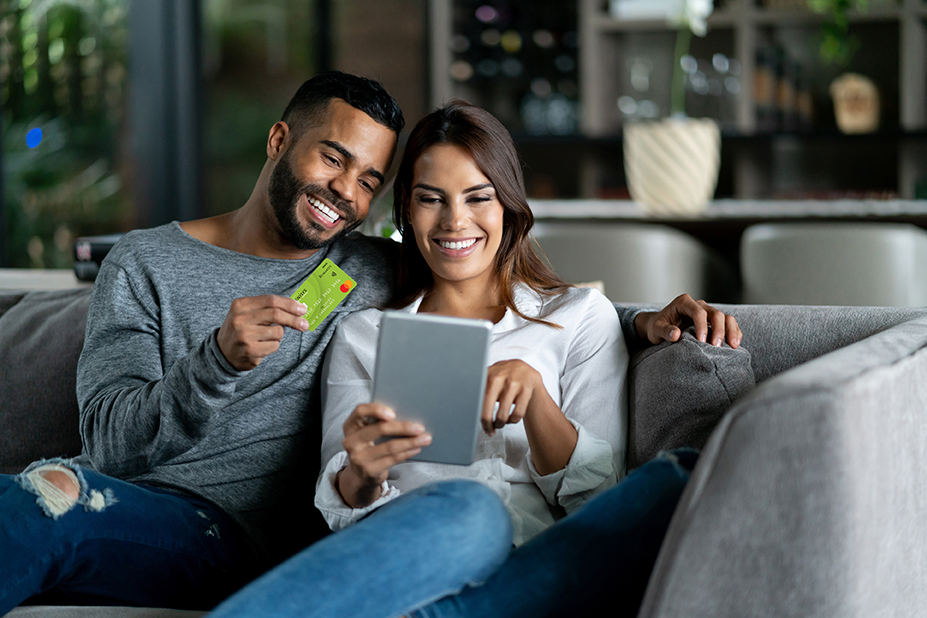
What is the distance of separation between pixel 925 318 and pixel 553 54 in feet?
12.7

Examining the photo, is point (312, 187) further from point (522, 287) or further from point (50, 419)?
point (50, 419)

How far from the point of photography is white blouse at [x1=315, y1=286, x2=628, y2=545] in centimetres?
130

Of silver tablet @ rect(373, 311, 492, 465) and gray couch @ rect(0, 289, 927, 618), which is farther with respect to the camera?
silver tablet @ rect(373, 311, 492, 465)

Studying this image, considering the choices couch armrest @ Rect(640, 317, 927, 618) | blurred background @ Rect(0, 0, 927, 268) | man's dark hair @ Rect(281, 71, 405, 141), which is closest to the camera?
couch armrest @ Rect(640, 317, 927, 618)

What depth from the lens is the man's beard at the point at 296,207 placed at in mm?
1528

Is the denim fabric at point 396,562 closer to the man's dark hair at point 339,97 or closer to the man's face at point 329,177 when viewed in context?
the man's face at point 329,177

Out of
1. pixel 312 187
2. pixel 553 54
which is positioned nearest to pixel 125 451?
pixel 312 187

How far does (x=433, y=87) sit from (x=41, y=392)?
367 centimetres

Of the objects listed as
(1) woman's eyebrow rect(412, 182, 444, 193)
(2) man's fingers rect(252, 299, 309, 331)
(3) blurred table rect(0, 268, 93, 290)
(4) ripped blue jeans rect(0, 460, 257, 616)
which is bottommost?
(4) ripped blue jeans rect(0, 460, 257, 616)

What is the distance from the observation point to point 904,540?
40.9 inches

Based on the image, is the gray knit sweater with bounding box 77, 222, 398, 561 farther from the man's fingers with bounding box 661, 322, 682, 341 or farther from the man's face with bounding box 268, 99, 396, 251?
the man's fingers with bounding box 661, 322, 682, 341

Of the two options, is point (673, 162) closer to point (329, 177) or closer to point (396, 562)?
point (329, 177)

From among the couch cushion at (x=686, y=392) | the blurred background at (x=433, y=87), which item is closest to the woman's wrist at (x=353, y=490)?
the couch cushion at (x=686, y=392)

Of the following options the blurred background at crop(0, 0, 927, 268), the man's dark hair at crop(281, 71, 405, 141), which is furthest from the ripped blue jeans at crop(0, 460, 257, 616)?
the blurred background at crop(0, 0, 927, 268)
